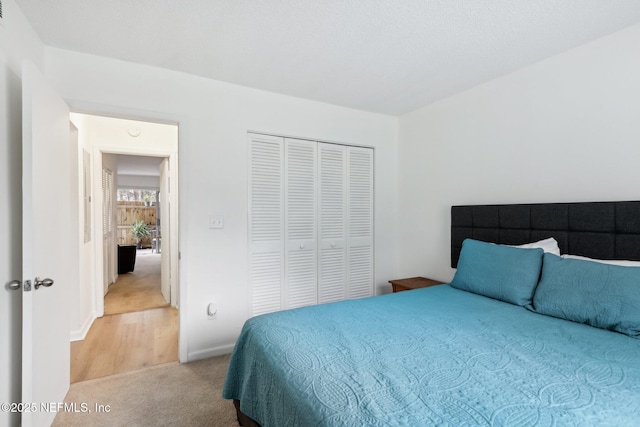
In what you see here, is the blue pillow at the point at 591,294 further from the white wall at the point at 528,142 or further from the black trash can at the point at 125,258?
the black trash can at the point at 125,258

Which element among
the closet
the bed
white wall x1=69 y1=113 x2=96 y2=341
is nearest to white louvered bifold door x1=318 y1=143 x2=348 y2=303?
the closet

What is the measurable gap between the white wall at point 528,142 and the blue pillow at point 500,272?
0.58m

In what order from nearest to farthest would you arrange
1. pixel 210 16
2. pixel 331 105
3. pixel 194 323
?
pixel 210 16 < pixel 194 323 < pixel 331 105

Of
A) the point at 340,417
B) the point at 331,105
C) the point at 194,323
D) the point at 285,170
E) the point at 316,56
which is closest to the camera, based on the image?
the point at 340,417

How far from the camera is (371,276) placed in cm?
363

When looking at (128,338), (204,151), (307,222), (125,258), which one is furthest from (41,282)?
(125,258)

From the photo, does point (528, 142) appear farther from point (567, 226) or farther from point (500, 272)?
point (500, 272)

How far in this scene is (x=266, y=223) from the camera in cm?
300

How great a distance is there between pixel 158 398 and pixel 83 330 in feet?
5.58

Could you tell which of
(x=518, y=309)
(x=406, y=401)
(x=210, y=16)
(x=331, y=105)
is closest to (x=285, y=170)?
(x=331, y=105)

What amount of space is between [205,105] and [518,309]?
2.79m

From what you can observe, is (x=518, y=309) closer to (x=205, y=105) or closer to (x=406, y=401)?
(x=406, y=401)

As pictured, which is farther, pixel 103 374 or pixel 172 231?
pixel 172 231

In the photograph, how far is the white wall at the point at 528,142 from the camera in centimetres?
197
